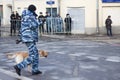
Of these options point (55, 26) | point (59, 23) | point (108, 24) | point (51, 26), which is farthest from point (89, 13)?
point (51, 26)

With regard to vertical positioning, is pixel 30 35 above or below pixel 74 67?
above

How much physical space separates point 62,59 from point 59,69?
8.85ft

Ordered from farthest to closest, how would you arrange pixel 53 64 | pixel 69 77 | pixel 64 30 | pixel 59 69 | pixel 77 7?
pixel 77 7 → pixel 64 30 → pixel 53 64 → pixel 59 69 → pixel 69 77

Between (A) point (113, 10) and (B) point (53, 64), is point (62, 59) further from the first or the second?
(A) point (113, 10)

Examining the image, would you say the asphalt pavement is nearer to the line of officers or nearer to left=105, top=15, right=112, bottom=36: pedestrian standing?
the line of officers

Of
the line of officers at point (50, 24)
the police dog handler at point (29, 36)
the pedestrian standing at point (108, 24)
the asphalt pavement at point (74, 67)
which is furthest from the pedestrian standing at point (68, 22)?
the police dog handler at point (29, 36)

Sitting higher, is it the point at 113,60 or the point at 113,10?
the point at 113,10

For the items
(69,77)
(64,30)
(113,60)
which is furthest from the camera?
(64,30)

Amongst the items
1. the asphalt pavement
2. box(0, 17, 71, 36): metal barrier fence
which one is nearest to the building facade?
box(0, 17, 71, 36): metal barrier fence

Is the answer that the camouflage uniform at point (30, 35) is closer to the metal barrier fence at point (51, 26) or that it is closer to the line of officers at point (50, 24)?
the metal barrier fence at point (51, 26)

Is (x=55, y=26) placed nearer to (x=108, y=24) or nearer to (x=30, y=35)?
(x=108, y=24)

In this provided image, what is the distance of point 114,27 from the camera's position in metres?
34.6

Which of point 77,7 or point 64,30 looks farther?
point 77,7

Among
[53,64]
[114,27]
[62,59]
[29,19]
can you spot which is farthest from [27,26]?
[114,27]
